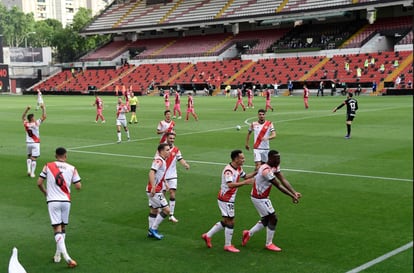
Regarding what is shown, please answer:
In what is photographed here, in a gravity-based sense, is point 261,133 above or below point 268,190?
above

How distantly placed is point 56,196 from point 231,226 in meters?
2.80

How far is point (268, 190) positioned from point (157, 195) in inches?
81.5

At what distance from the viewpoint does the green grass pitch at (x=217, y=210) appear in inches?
316

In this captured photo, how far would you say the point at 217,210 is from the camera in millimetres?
11492

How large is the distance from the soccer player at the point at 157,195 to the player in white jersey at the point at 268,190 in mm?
1648

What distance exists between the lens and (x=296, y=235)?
9.47m

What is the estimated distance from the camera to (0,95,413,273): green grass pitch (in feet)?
26.3

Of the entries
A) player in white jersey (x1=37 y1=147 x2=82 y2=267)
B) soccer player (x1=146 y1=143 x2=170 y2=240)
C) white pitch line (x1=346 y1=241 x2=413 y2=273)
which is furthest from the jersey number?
white pitch line (x1=346 y1=241 x2=413 y2=273)

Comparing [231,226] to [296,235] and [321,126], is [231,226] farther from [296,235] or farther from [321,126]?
[321,126]

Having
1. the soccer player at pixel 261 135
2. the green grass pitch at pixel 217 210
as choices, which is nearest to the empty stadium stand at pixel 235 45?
the green grass pitch at pixel 217 210

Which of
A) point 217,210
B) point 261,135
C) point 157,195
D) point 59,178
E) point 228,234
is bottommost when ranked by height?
point 217,210

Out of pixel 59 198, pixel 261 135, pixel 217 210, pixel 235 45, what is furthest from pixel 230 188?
pixel 235 45

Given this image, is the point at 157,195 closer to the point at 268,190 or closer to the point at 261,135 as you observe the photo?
the point at 268,190

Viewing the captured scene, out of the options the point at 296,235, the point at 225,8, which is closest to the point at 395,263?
the point at 296,235
